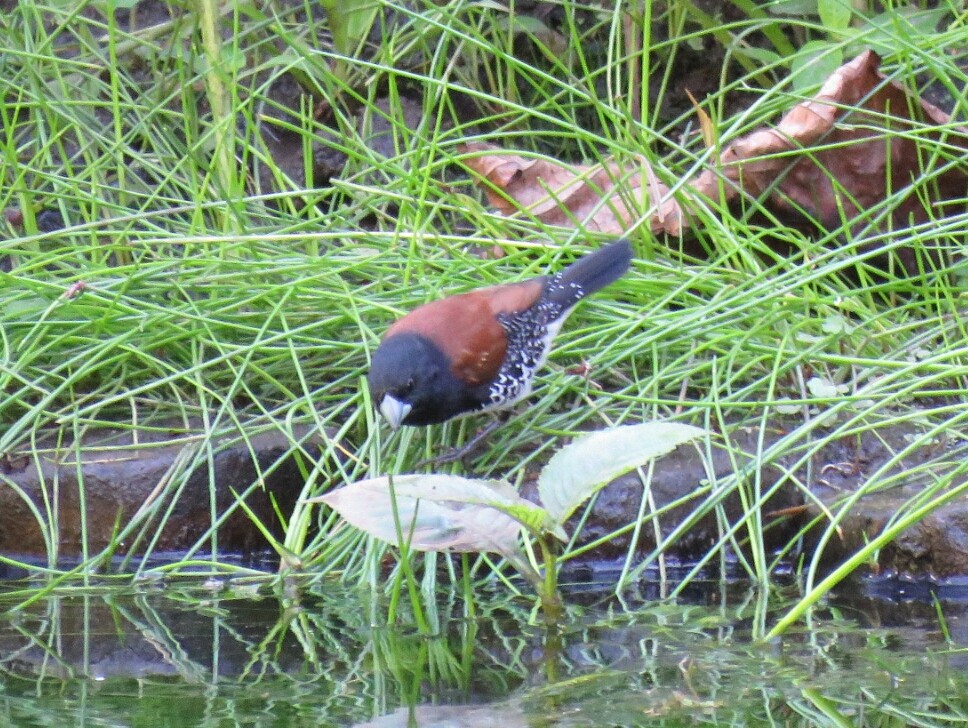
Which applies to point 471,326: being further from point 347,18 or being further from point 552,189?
point 347,18

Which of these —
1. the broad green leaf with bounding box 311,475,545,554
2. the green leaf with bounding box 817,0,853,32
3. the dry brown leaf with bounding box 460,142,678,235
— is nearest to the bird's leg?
the broad green leaf with bounding box 311,475,545,554

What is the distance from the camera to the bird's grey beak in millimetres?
3246

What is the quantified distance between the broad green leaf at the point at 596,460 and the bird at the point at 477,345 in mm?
762

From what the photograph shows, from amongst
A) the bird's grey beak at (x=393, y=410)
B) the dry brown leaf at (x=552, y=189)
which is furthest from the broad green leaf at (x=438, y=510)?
the dry brown leaf at (x=552, y=189)

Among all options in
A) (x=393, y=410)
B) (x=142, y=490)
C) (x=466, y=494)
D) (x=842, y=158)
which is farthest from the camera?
(x=842, y=158)

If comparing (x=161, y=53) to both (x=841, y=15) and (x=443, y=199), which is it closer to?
(x=443, y=199)

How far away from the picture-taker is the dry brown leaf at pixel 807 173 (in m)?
4.24

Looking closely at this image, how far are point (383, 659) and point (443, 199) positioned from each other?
2.28m

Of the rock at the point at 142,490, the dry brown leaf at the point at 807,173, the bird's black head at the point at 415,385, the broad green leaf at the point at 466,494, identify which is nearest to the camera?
the broad green leaf at the point at 466,494

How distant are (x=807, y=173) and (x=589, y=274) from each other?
1.17 m

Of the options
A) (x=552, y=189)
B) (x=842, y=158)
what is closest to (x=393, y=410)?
(x=552, y=189)

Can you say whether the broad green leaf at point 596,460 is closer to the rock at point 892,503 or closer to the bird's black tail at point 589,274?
the rock at point 892,503

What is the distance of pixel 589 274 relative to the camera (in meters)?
3.76

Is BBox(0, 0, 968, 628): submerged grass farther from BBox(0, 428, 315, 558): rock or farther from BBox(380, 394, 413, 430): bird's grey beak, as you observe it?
BBox(380, 394, 413, 430): bird's grey beak
